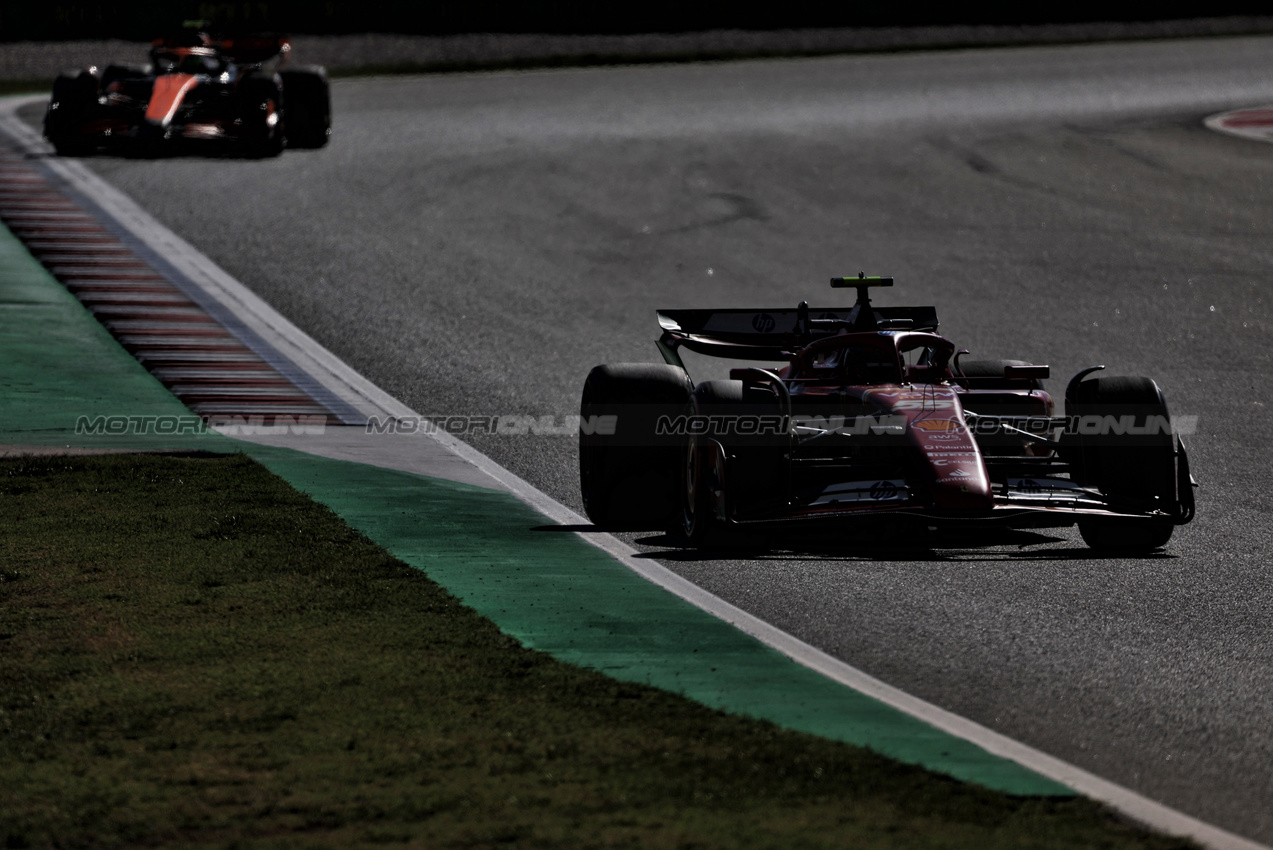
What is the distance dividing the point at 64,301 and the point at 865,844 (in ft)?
43.5

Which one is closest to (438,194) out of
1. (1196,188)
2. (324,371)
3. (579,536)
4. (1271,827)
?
(324,371)

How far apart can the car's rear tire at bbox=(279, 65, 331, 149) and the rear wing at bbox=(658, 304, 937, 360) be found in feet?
41.1

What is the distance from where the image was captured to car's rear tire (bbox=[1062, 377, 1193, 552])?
905cm

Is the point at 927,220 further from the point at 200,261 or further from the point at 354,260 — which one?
the point at 200,261

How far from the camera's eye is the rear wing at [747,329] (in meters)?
11.1

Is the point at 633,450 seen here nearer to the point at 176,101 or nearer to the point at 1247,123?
the point at 176,101

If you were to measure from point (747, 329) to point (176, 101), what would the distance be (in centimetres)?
1165

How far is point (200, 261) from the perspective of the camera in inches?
712

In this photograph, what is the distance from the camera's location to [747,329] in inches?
443

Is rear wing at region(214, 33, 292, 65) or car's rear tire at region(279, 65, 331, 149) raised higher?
rear wing at region(214, 33, 292, 65)
